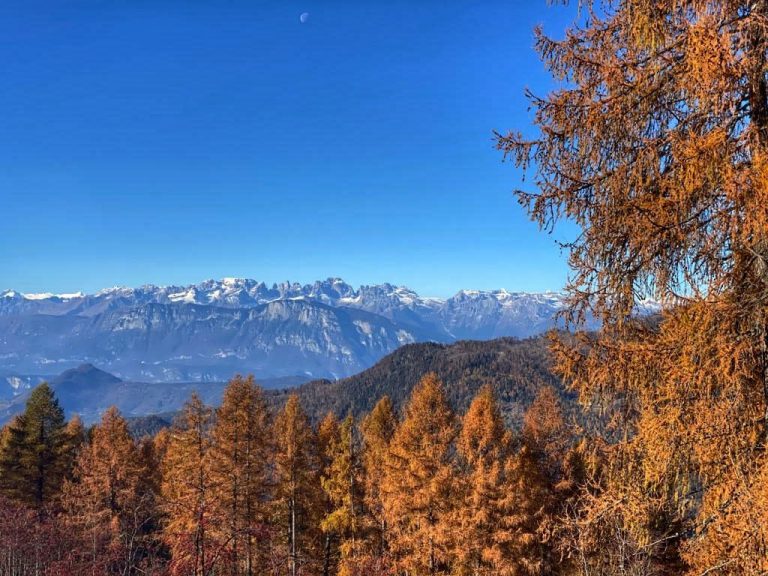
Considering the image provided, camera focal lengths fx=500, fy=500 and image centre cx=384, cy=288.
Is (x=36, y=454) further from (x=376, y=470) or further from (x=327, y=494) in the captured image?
(x=376, y=470)

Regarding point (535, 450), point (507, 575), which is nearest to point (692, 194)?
point (507, 575)

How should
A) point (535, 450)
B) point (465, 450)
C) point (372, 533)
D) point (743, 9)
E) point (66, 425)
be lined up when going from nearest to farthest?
1. point (743, 9)
2. point (465, 450)
3. point (535, 450)
4. point (372, 533)
5. point (66, 425)

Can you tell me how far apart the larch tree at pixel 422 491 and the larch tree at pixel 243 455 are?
718cm

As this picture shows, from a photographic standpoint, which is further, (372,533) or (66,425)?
(66,425)

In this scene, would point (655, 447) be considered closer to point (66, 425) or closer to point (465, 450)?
point (465, 450)

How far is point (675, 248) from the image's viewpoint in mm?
5273

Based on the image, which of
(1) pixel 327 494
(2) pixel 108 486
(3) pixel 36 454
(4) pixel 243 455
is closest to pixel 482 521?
(4) pixel 243 455

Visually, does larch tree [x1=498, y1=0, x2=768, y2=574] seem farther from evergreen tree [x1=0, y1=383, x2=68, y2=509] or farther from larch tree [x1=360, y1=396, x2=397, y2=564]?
evergreen tree [x1=0, y1=383, x2=68, y2=509]

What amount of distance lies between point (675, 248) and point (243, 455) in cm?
2528

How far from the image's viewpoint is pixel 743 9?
16.5ft

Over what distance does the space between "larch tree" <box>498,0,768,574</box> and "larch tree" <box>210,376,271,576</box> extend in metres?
22.9

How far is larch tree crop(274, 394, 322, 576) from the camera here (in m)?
29.7

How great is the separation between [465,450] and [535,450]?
4353 mm

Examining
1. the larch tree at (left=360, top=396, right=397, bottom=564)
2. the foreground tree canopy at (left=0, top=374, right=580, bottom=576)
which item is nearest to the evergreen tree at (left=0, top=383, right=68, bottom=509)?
the foreground tree canopy at (left=0, top=374, right=580, bottom=576)
